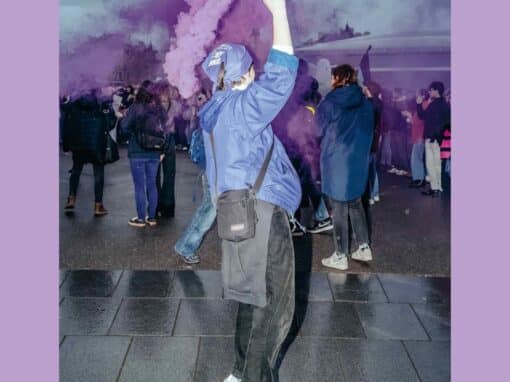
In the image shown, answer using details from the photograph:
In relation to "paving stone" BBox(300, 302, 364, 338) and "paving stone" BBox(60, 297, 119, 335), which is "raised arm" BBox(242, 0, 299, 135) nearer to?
"paving stone" BBox(300, 302, 364, 338)

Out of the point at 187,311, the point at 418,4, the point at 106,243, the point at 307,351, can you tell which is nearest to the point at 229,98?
the point at 307,351

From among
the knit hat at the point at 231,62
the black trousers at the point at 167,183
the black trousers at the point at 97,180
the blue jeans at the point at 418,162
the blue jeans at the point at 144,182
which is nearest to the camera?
the knit hat at the point at 231,62

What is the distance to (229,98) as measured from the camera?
2.97 m

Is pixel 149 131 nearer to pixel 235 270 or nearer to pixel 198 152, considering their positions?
pixel 198 152

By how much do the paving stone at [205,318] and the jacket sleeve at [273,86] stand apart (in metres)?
2.04

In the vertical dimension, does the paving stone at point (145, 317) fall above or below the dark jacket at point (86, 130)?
below

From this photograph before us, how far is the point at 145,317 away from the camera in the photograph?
4605 mm

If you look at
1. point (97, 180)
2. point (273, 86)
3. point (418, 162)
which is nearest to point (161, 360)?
point (273, 86)

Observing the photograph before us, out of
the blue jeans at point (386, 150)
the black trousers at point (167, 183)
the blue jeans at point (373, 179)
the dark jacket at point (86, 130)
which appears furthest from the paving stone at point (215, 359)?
the blue jeans at point (386, 150)

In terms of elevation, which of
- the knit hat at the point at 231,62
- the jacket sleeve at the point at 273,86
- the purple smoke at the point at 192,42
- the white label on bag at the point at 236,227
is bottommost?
the white label on bag at the point at 236,227

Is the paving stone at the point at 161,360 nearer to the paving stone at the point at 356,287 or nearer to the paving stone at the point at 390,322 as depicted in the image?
the paving stone at the point at 390,322

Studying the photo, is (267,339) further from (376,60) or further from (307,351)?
(376,60)

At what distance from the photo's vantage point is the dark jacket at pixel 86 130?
7.92 metres

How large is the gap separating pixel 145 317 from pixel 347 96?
2.55m
